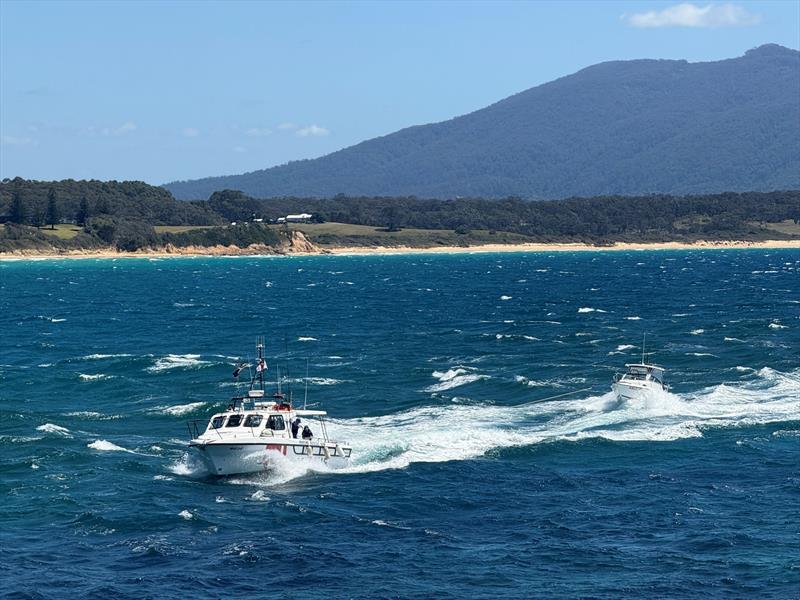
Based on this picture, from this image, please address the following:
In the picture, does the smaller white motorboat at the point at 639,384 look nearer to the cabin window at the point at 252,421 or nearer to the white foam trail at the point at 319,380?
the white foam trail at the point at 319,380

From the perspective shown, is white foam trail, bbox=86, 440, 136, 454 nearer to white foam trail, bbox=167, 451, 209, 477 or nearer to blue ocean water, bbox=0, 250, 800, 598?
blue ocean water, bbox=0, 250, 800, 598

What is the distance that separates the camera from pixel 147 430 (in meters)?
57.4

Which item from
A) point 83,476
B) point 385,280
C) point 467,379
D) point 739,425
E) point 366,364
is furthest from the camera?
point 385,280

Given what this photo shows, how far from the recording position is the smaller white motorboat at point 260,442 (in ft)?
153

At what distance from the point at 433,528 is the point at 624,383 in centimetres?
2507

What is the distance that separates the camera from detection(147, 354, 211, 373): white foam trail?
77562 millimetres

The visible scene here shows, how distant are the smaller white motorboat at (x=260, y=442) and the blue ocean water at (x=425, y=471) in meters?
0.70

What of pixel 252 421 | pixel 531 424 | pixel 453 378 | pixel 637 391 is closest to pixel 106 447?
pixel 252 421

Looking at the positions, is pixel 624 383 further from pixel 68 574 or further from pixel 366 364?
pixel 68 574

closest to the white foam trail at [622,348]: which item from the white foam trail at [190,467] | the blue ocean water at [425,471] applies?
the blue ocean water at [425,471]

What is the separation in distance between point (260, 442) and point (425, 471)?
6460 mm

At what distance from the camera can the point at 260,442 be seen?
4666cm

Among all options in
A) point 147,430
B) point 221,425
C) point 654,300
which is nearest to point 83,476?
point 221,425

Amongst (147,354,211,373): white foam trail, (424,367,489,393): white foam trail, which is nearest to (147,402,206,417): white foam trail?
(424,367,489,393): white foam trail
